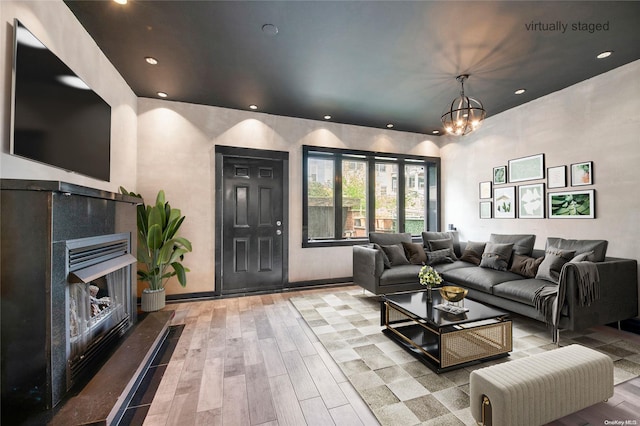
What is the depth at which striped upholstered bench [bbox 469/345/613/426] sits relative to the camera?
144cm

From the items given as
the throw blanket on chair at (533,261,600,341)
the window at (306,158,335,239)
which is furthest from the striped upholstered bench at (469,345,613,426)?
the window at (306,158,335,239)

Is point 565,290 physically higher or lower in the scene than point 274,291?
higher

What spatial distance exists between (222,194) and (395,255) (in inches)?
111

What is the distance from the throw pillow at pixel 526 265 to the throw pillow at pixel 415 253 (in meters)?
1.13

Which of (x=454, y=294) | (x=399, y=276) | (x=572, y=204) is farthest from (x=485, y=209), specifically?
(x=454, y=294)

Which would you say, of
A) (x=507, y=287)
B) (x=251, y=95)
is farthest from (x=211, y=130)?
(x=507, y=287)

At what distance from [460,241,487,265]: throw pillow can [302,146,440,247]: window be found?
1319mm

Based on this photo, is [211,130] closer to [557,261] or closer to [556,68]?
[556,68]

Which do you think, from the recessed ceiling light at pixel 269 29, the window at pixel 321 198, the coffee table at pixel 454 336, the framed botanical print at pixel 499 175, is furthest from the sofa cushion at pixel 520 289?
the recessed ceiling light at pixel 269 29

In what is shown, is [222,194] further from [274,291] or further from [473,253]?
[473,253]

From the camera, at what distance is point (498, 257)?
3.76 m

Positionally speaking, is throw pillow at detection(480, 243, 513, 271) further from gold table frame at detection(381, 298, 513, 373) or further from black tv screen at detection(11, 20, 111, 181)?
black tv screen at detection(11, 20, 111, 181)

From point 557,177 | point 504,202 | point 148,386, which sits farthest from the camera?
point 504,202

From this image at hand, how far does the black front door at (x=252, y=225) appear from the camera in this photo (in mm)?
4289
